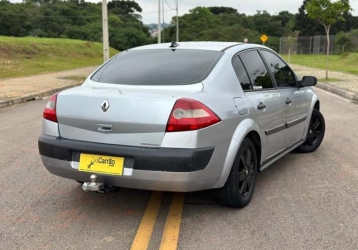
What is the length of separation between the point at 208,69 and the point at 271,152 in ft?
4.20

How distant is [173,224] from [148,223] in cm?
22

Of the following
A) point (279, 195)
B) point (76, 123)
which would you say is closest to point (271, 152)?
point (279, 195)

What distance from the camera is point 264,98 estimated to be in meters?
4.54

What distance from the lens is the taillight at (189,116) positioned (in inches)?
136

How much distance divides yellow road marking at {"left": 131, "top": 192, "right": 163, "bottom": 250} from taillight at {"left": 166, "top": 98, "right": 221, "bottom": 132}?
0.87 meters

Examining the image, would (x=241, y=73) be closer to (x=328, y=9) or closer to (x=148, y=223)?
(x=148, y=223)

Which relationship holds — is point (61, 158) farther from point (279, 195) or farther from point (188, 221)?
point (279, 195)

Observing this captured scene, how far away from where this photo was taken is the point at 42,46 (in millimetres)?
36938

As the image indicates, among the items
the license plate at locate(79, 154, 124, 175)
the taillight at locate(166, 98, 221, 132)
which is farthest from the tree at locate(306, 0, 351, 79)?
the license plate at locate(79, 154, 124, 175)

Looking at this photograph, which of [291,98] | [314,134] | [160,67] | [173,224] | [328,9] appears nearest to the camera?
[173,224]

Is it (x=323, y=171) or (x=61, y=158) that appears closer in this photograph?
(x=61, y=158)

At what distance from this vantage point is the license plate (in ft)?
11.6

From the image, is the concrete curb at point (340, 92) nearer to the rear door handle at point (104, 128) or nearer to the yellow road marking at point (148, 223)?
the yellow road marking at point (148, 223)

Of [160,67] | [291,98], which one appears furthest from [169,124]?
[291,98]
